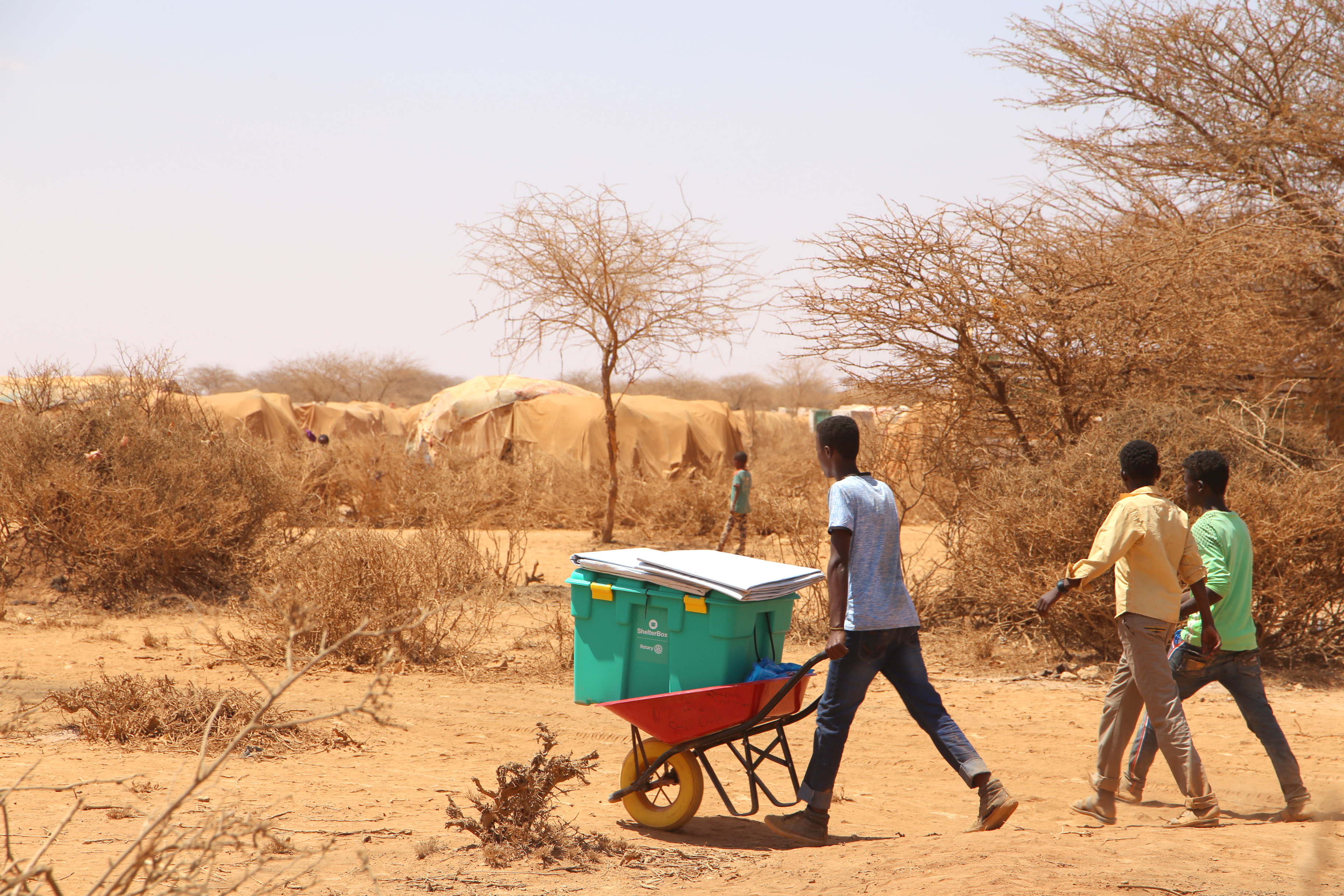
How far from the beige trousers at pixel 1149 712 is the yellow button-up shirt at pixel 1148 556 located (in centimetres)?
8

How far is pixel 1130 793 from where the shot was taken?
180 inches

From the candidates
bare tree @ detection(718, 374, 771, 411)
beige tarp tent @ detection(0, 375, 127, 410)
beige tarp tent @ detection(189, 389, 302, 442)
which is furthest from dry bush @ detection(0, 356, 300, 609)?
bare tree @ detection(718, 374, 771, 411)

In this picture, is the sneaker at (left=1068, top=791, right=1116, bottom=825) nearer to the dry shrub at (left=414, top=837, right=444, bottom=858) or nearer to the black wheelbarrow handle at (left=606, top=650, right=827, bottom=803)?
the black wheelbarrow handle at (left=606, top=650, right=827, bottom=803)

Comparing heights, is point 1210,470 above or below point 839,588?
above

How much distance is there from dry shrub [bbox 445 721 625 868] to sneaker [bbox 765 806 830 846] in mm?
611

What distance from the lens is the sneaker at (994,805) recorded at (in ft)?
12.3

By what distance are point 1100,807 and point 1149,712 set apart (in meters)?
0.48

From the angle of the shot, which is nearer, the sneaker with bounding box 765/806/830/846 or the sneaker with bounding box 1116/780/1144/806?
the sneaker with bounding box 765/806/830/846

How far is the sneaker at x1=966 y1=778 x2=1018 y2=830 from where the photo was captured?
373 cm

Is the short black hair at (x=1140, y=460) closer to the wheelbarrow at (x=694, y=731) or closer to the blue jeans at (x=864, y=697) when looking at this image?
the blue jeans at (x=864, y=697)

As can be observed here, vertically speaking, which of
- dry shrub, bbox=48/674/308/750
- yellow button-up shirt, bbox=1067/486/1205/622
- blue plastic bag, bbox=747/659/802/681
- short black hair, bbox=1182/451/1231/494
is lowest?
dry shrub, bbox=48/674/308/750

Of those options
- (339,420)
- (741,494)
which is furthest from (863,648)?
(339,420)

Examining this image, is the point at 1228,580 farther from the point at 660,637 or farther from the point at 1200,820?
the point at 660,637

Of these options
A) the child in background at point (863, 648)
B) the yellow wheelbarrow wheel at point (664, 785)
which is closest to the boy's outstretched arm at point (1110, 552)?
the child in background at point (863, 648)
